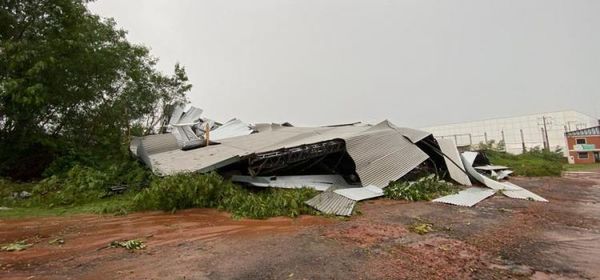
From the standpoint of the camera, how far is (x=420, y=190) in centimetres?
952

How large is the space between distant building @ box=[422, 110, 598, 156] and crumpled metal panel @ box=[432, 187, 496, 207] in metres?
40.1

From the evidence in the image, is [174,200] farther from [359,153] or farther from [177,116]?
[177,116]

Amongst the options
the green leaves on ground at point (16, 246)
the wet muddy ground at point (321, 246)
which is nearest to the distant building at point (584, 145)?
the wet muddy ground at point (321, 246)

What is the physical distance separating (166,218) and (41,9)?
981 centimetres

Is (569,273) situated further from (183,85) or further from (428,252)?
(183,85)

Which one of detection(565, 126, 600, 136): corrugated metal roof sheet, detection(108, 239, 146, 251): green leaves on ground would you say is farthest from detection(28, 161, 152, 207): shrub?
detection(565, 126, 600, 136): corrugated metal roof sheet

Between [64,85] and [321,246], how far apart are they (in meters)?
13.1

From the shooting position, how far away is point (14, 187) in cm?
1079

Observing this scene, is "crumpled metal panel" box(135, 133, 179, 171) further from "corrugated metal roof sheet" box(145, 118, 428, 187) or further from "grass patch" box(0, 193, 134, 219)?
"grass patch" box(0, 193, 134, 219)

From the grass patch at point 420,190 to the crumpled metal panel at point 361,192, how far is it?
0.35 m

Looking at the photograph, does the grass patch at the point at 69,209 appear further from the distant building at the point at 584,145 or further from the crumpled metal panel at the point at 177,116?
the distant building at the point at 584,145

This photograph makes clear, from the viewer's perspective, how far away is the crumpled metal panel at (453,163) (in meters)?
11.2

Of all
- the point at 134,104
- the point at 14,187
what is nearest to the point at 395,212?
the point at 14,187

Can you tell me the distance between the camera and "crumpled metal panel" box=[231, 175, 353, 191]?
9328 millimetres
